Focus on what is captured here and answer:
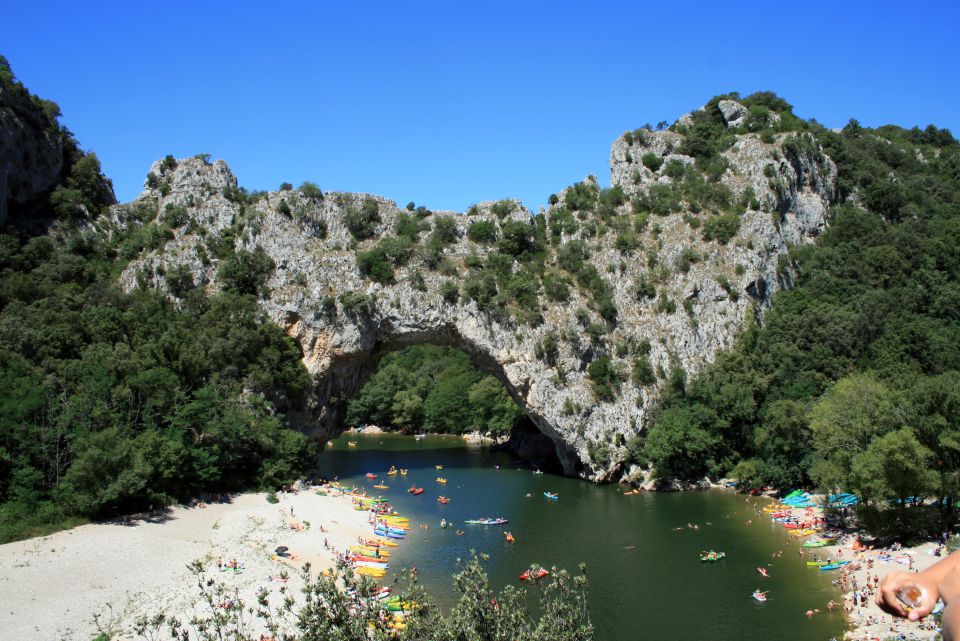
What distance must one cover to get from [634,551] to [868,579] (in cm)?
1174

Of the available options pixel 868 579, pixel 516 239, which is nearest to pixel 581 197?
pixel 516 239

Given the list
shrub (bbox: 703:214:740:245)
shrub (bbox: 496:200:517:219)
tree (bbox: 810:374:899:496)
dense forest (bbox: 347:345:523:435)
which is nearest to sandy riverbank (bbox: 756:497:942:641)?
tree (bbox: 810:374:899:496)

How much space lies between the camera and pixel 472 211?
70500 millimetres

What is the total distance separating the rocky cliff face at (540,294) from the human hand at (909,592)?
57317mm

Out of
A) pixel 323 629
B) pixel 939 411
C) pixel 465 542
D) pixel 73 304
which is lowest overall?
pixel 465 542

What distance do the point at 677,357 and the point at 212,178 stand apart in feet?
156

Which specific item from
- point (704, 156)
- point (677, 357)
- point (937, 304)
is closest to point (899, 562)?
point (677, 357)

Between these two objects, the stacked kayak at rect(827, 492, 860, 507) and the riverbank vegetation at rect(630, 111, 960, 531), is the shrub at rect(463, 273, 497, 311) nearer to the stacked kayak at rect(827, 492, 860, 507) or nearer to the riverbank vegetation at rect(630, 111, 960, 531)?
the riverbank vegetation at rect(630, 111, 960, 531)

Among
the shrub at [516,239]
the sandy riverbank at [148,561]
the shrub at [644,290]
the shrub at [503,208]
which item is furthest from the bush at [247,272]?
the shrub at [644,290]

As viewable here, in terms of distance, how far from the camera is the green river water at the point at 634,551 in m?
29.3

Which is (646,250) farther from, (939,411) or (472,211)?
(939,411)

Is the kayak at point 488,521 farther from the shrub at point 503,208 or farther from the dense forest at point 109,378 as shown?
the shrub at point 503,208

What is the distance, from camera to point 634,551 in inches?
1534

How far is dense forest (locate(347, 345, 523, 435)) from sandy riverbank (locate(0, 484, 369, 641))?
38742 mm
